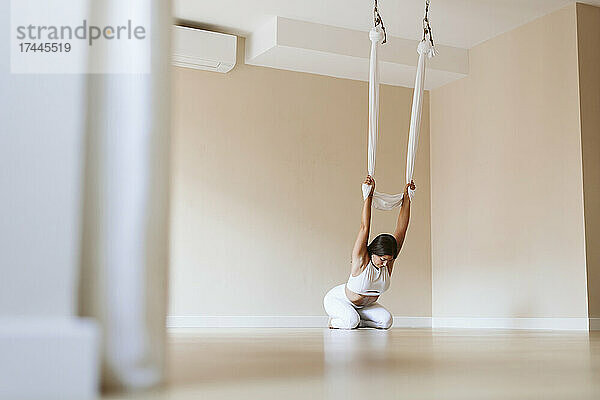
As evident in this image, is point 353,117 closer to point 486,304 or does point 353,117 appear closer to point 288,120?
point 288,120

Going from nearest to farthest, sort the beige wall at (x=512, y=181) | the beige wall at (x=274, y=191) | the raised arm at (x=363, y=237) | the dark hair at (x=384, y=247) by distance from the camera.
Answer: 1. the raised arm at (x=363, y=237)
2. the dark hair at (x=384, y=247)
3. the beige wall at (x=512, y=181)
4. the beige wall at (x=274, y=191)

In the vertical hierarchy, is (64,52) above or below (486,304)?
above

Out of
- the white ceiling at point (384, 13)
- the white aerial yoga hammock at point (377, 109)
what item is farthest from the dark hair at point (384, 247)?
the white ceiling at point (384, 13)

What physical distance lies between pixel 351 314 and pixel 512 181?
1.86 metres

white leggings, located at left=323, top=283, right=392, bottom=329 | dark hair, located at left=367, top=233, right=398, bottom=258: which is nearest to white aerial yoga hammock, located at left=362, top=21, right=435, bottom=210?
dark hair, located at left=367, top=233, right=398, bottom=258

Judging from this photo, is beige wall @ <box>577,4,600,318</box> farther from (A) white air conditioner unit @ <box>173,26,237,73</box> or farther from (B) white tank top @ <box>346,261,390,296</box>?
(A) white air conditioner unit @ <box>173,26,237,73</box>

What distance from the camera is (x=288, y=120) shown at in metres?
7.01

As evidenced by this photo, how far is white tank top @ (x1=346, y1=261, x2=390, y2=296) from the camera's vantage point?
18.5 ft

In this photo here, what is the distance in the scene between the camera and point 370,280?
5.67 m

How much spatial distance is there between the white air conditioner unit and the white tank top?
2164 millimetres

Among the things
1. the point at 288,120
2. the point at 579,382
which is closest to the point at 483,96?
the point at 288,120

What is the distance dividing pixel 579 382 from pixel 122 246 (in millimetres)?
676

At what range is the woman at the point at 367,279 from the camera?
5461 millimetres

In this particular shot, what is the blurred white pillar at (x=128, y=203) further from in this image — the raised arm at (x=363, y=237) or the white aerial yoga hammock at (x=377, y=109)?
the raised arm at (x=363, y=237)
